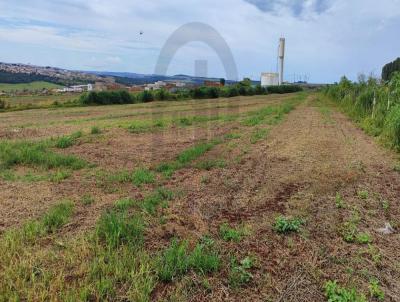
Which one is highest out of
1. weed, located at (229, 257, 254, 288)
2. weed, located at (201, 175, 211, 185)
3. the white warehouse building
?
the white warehouse building

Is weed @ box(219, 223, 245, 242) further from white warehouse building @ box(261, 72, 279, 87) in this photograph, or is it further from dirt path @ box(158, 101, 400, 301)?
white warehouse building @ box(261, 72, 279, 87)

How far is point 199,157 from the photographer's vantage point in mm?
7160

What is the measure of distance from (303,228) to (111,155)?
15.9 feet

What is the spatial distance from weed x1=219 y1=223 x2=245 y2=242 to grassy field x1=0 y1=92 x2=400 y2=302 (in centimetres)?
1

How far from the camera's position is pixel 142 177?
531 centimetres

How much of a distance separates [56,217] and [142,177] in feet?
6.02

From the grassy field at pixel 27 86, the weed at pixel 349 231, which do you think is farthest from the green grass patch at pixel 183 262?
the grassy field at pixel 27 86

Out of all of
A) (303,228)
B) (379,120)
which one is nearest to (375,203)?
(303,228)

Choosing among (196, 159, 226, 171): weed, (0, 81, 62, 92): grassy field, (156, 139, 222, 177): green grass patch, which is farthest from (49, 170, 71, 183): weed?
(0, 81, 62, 92): grassy field

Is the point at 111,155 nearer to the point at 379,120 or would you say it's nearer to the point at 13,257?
the point at 13,257

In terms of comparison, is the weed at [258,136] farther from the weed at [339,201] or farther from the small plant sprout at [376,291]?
the small plant sprout at [376,291]

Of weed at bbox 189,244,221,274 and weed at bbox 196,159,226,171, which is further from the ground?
weed at bbox 196,159,226,171

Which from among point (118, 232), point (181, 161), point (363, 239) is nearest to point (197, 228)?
point (118, 232)

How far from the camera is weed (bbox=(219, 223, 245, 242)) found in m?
3.35
